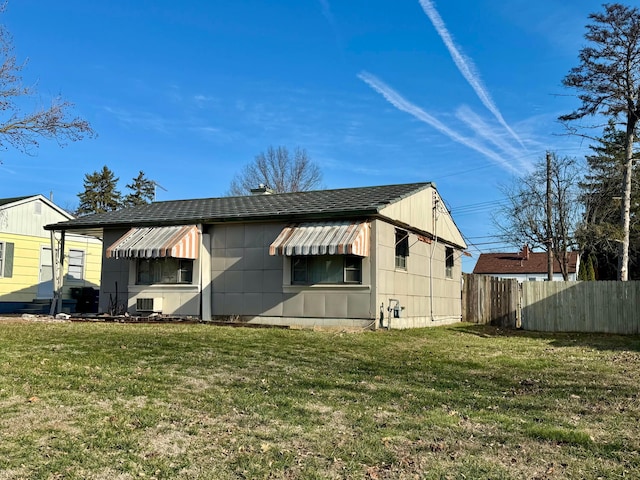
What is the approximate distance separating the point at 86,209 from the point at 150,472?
200 ft

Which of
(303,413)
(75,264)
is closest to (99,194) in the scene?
(75,264)

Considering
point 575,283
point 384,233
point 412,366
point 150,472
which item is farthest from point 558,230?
point 150,472

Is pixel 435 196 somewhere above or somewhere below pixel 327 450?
above

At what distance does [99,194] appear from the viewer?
60.6 m

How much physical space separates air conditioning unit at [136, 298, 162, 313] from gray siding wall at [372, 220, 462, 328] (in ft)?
22.7

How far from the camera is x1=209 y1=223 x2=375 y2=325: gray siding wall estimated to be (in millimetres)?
15680

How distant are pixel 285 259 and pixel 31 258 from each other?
12721 millimetres

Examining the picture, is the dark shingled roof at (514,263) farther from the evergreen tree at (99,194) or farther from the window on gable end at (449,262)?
the evergreen tree at (99,194)

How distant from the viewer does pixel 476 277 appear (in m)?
23.0

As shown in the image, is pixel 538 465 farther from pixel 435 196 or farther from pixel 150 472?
pixel 435 196

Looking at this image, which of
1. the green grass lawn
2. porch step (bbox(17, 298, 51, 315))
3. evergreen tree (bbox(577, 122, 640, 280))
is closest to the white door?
porch step (bbox(17, 298, 51, 315))

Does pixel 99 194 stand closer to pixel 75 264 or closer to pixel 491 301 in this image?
pixel 75 264

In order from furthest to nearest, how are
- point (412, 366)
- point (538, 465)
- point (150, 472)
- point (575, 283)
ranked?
point (575, 283) < point (412, 366) < point (538, 465) < point (150, 472)

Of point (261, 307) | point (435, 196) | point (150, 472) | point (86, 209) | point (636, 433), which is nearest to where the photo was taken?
point (150, 472)
